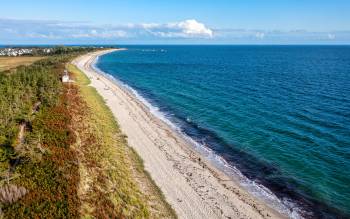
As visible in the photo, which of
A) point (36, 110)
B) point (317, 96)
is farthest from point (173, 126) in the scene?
point (317, 96)

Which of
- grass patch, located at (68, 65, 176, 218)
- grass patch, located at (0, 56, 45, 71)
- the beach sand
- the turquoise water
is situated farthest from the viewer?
grass patch, located at (0, 56, 45, 71)

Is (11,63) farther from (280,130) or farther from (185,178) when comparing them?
(185,178)

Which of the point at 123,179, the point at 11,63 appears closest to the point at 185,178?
the point at 123,179

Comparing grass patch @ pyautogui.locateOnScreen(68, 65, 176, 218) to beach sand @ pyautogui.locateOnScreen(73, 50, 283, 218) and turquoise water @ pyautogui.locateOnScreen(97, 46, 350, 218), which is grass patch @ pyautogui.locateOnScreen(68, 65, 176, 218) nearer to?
beach sand @ pyautogui.locateOnScreen(73, 50, 283, 218)

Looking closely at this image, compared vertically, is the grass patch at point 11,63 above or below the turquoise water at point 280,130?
above

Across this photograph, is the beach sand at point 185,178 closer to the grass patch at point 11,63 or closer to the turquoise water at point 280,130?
the turquoise water at point 280,130

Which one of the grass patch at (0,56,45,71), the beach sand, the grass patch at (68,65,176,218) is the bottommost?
the beach sand

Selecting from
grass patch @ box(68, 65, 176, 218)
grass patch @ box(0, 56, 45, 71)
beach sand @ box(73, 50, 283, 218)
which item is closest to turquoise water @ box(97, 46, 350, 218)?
beach sand @ box(73, 50, 283, 218)

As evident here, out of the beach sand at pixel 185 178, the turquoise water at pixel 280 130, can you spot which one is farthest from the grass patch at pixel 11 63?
the beach sand at pixel 185 178
